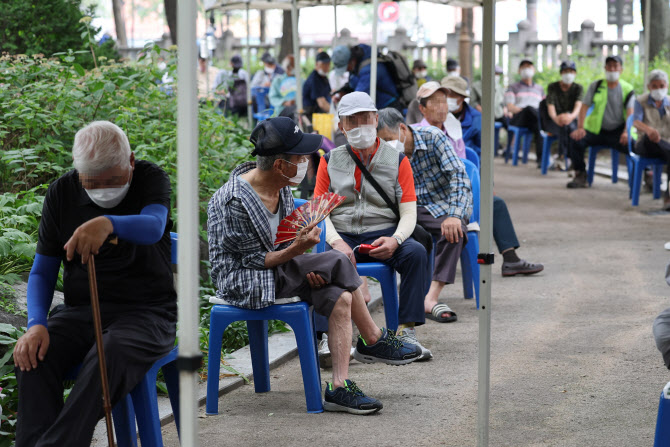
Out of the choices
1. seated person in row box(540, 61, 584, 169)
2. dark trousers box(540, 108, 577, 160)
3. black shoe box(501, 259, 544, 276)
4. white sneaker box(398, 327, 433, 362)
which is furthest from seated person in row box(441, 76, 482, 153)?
dark trousers box(540, 108, 577, 160)

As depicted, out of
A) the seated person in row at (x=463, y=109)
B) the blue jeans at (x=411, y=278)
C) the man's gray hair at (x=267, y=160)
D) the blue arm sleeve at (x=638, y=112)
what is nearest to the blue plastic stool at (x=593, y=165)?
the blue arm sleeve at (x=638, y=112)

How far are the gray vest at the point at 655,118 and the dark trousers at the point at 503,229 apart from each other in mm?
4619

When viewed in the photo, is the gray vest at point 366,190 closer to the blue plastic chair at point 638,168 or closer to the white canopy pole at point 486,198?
the white canopy pole at point 486,198

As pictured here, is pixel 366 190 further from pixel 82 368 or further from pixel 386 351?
pixel 82 368

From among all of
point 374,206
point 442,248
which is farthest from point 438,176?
point 374,206

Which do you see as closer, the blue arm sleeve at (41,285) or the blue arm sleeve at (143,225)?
the blue arm sleeve at (143,225)

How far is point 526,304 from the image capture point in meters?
7.41

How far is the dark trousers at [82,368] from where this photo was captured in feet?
11.1

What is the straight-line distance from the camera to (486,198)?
391 centimetres

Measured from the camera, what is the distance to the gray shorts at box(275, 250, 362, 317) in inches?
188

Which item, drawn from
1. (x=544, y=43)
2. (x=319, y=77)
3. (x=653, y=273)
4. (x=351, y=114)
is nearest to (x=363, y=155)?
(x=351, y=114)

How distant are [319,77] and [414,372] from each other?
9.25 metres

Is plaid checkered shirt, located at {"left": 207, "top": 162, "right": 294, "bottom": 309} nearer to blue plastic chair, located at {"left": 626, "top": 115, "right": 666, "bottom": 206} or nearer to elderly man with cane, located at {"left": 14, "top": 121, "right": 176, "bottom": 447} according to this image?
elderly man with cane, located at {"left": 14, "top": 121, "right": 176, "bottom": 447}

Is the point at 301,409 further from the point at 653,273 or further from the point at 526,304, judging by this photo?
the point at 653,273
